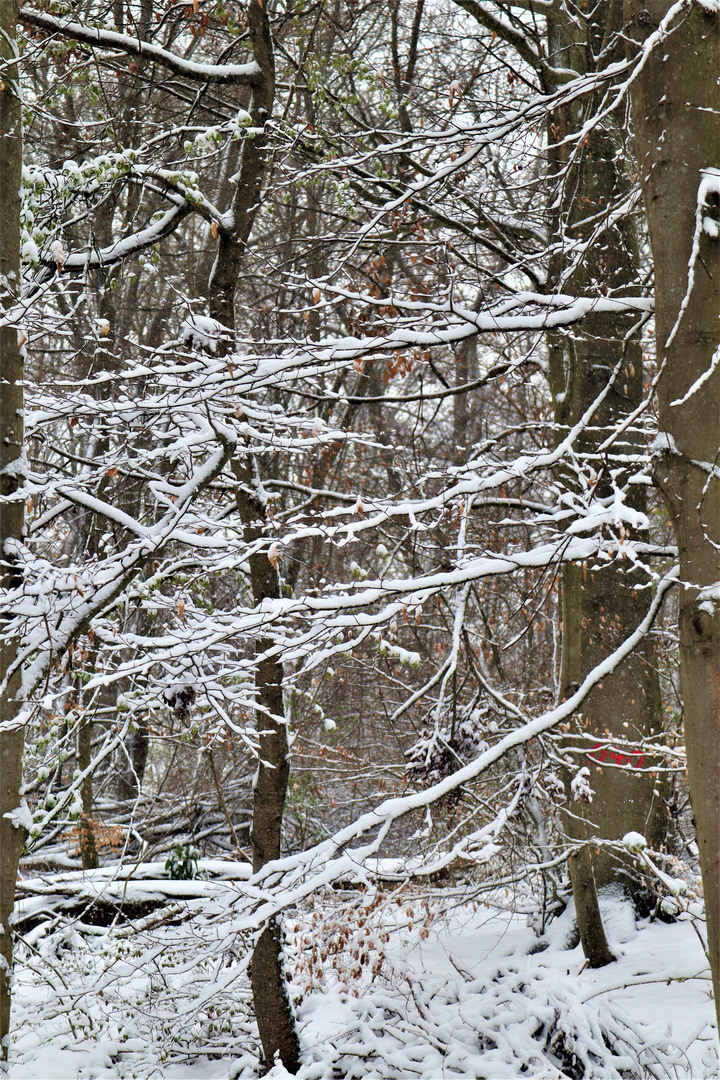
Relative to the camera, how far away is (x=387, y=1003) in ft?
18.0

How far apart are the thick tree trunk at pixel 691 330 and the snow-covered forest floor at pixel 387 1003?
1646 mm

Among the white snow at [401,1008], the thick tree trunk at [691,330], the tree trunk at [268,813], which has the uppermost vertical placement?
the thick tree trunk at [691,330]

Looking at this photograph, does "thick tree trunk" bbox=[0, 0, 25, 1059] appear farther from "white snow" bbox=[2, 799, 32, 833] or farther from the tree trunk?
the tree trunk

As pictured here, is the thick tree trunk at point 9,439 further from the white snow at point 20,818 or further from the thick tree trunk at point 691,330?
the thick tree trunk at point 691,330

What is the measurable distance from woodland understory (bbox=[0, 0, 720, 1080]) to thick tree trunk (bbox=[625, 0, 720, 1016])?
1cm

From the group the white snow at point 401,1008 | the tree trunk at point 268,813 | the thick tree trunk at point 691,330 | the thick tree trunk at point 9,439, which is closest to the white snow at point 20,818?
the thick tree trunk at point 9,439

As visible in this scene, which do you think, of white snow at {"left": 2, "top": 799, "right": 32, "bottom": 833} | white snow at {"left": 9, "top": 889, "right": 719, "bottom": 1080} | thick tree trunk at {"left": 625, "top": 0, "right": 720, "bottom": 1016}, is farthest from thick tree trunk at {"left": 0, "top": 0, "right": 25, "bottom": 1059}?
thick tree trunk at {"left": 625, "top": 0, "right": 720, "bottom": 1016}

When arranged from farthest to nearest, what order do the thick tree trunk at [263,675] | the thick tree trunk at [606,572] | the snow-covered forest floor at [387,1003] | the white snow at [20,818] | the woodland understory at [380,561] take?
the thick tree trunk at [606,572]
the thick tree trunk at [263,675]
the snow-covered forest floor at [387,1003]
the white snow at [20,818]
the woodland understory at [380,561]

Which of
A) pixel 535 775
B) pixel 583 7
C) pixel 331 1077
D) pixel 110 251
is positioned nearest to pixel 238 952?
pixel 331 1077

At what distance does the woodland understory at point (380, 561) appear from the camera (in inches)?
135

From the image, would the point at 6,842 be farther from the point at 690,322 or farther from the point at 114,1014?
the point at 690,322

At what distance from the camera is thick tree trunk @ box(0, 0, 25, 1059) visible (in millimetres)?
4176

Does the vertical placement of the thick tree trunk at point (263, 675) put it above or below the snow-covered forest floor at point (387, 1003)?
above

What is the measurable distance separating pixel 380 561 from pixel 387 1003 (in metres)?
2.74
